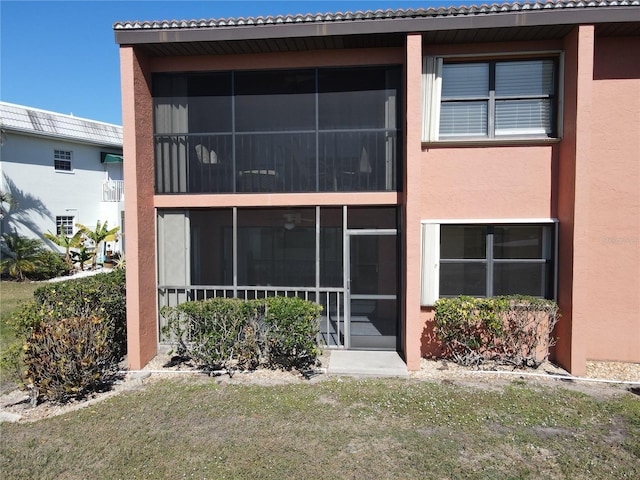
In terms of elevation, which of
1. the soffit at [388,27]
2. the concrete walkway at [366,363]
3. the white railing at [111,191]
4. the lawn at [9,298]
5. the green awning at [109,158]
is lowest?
the concrete walkway at [366,363]

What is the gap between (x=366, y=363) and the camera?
23.8 ft

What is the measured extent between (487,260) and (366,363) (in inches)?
115

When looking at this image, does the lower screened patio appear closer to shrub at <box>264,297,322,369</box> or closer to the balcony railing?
the balcony railing

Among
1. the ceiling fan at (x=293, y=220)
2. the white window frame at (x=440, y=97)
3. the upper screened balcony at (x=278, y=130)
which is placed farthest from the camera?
the ceiling fan at (x=293, y=220)

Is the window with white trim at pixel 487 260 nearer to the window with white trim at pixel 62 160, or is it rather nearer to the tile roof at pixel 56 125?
the tile roof at pixel 56 125

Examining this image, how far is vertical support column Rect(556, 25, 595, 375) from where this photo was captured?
6.64 metres

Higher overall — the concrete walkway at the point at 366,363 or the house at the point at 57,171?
the house at the point at 57,171

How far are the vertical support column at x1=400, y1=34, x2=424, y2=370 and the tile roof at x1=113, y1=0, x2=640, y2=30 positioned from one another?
1.63 feet

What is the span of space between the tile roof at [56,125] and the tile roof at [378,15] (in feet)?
50.0

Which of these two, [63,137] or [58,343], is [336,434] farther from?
[63,137]

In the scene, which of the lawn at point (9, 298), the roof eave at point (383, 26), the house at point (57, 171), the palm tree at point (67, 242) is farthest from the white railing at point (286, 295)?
the house at point (57, 171)

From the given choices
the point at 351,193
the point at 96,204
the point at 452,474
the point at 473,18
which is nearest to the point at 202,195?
the point at 351,193

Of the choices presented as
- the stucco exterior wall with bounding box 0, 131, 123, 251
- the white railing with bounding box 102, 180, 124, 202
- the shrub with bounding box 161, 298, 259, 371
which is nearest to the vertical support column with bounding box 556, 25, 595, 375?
the shrub with bounding box 161, 298, 259, 371

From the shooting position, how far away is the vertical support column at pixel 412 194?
22.7 ft
